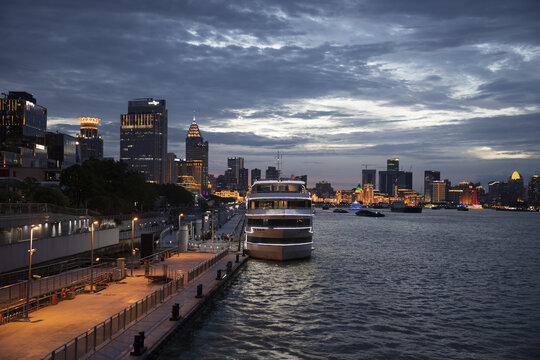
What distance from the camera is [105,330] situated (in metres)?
23.7

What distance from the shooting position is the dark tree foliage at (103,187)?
90.5 m

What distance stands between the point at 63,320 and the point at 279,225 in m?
36.9

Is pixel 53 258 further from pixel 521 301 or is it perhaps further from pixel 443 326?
pixel 521 301

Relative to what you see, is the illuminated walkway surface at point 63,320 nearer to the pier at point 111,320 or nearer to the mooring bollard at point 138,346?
the pier at point 111,320

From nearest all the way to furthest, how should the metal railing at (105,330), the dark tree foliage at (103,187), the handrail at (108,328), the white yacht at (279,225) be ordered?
the metal railing at (105,330)
the handrail at (108,328)
the white yacht at (279,225)
the dark tree foliage at (103,187)

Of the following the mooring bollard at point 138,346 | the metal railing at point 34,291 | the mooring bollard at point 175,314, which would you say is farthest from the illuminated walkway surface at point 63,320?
the mooring bollard at point 138,346

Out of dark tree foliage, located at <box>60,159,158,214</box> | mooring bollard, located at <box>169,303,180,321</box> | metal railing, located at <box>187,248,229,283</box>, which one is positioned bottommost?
metal railing, located at <box>187,248,229,283</box>

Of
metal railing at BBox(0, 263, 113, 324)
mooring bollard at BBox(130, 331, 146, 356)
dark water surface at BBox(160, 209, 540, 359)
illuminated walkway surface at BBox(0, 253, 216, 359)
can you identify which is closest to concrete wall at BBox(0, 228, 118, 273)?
metal railing at BBox(0, 263, 113, 324)

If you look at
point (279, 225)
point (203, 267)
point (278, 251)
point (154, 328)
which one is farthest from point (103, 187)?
point (154, 328)

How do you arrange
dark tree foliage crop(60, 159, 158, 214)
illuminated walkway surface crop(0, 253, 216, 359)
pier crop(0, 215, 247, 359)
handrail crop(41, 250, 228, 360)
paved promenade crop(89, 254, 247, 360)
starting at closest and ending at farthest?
handrail crop(41, 250, 228, 360)
pier crop(0, 215, 247, 359)
illuminated walkway surface crop(0, 253, 216, 359)
paved promenade crop(89, 254, 247, 360)
dark tree foliage crop(60, 159, 158, 214)

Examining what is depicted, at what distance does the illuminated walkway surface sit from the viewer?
850 inches

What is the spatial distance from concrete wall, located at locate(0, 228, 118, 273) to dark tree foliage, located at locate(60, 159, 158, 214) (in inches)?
685

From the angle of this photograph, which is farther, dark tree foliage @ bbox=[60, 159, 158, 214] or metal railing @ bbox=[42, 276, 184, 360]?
dark tree foliage @ bbox=[60, 159, 158, 214]

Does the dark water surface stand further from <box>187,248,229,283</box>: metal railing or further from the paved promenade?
<box>187,248,229,283</box>: metal railing
